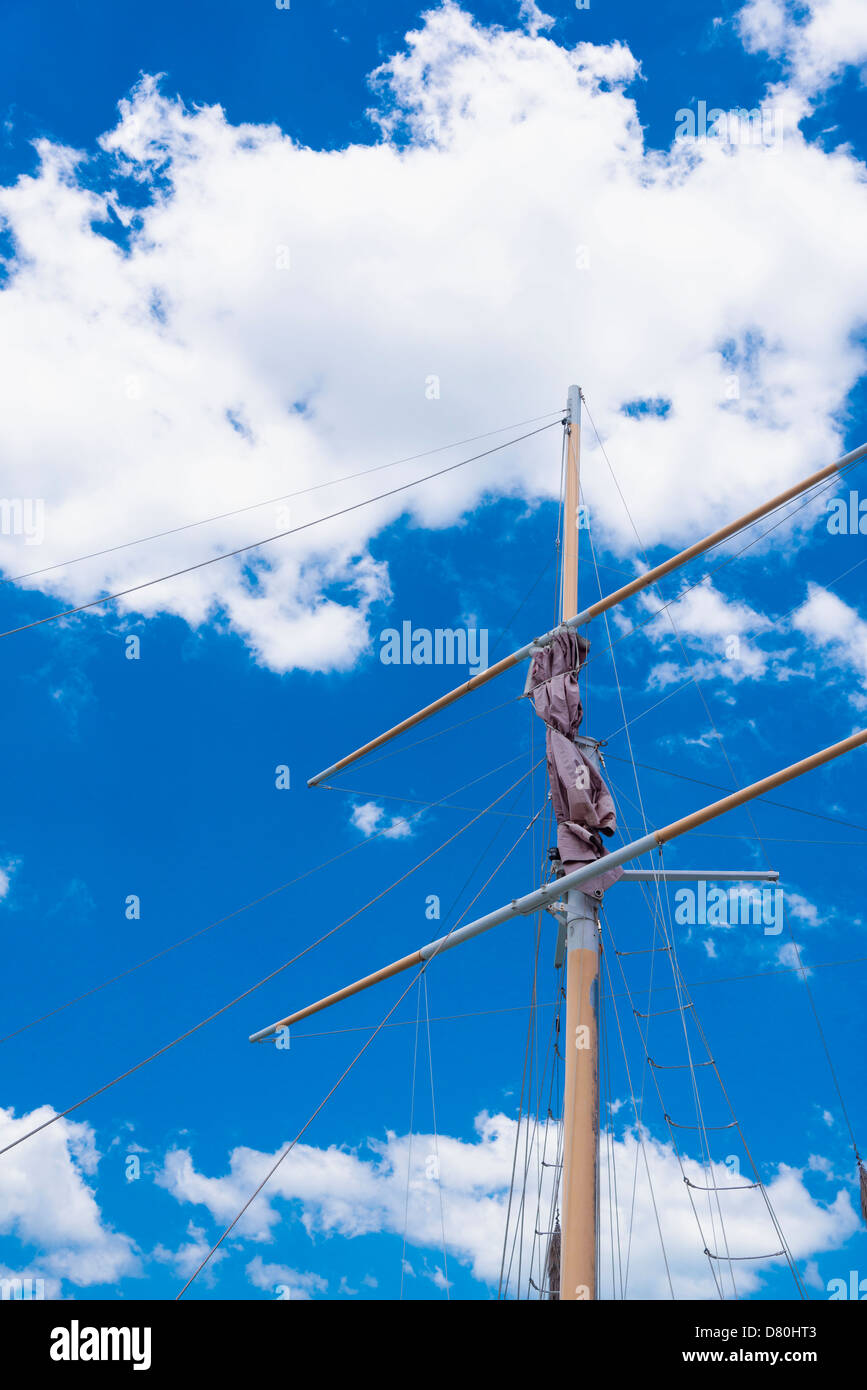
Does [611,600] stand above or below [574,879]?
above

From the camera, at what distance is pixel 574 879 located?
18.8 m

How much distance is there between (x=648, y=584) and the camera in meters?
→ 23.3

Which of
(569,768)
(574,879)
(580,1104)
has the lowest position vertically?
(580,1104)

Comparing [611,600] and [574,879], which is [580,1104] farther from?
[611,600]

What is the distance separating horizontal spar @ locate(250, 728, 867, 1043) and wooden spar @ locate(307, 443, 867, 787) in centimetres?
614

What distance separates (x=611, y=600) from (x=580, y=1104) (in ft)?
34.4

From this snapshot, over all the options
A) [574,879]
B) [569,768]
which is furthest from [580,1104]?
[569,768]

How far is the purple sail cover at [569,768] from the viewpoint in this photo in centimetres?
2076

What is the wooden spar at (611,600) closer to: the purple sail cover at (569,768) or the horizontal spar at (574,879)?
the purple sail cover at (569,768)

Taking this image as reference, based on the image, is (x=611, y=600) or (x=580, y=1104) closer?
(x=580, y=1104)

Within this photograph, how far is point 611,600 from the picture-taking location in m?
23.5

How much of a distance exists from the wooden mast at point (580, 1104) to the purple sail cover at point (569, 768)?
924 mm

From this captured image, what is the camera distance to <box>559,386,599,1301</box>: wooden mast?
52.3ft
